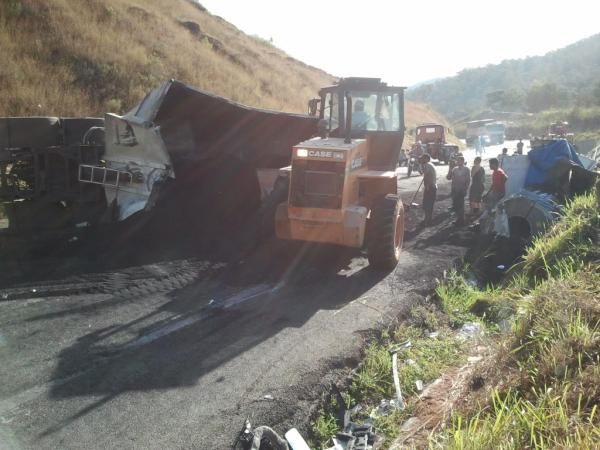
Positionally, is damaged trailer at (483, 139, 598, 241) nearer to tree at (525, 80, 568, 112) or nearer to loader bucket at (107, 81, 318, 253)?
loader bucket at (107, 81, 318, 253)

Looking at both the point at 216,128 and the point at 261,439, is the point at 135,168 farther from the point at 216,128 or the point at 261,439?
the point at 261,439

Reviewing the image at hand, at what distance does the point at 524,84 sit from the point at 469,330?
383 feet

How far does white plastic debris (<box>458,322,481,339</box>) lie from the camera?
5.08 meters

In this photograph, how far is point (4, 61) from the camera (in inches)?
530

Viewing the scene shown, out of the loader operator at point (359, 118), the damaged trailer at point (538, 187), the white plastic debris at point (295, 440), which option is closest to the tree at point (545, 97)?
the damaged trailer at point (538, 187)

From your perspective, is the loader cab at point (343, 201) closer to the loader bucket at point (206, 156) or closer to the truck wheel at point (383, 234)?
the truck wheel at point (383, 234)

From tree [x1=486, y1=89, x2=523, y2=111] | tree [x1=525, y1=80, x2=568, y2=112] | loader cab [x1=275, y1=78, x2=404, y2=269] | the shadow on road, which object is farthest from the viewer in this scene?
tree [x1=486, y1=89, x2=523, y2=111]

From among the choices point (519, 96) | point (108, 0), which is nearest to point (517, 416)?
point (108, 0)

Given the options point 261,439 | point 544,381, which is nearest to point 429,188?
point 544,381

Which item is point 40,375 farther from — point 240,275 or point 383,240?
point 383,240

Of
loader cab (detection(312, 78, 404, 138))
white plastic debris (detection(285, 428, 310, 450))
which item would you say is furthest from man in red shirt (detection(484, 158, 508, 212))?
white plastic debris (detection(285, 428, 310, 450))

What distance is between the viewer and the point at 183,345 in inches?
181

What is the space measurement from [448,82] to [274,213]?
5694 inches

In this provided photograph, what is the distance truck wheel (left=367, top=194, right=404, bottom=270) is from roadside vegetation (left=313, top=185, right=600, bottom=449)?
1.07m
